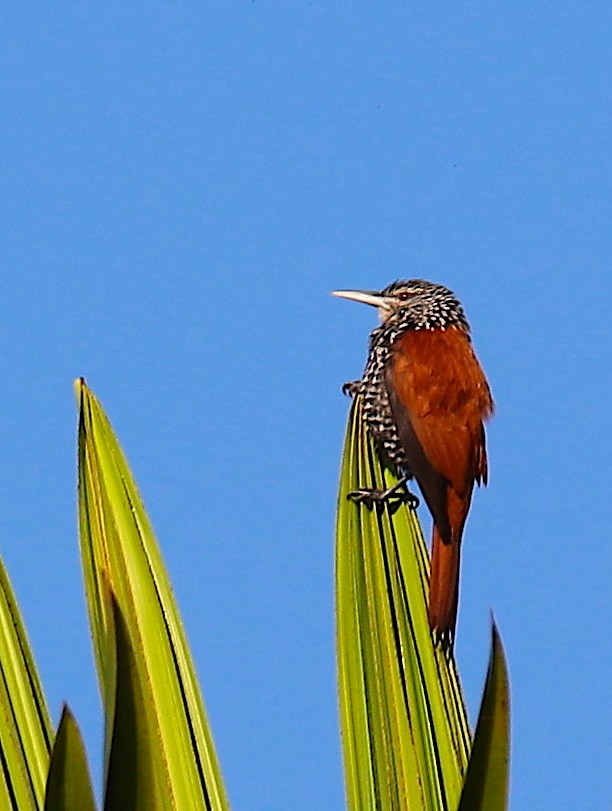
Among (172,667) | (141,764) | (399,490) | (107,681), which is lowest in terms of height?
(141,764)

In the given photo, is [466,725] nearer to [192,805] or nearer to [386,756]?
[386,756]

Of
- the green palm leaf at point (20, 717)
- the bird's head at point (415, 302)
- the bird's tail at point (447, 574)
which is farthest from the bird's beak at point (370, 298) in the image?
the green palm leaf at point (20, 717)

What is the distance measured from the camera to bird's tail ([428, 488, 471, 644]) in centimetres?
292

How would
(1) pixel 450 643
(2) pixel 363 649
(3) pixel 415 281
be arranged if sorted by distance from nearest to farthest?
(2) pixel 363 649 < (1) pixel 450 643 < (3) pixel 415 281

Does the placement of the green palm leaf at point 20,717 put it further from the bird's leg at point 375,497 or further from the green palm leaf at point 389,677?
the bird's leg at point 375,497

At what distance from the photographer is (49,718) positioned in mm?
2137

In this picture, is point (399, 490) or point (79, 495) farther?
point (399, 490)

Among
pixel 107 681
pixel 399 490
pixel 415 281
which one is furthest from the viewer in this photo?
pixel 415 281

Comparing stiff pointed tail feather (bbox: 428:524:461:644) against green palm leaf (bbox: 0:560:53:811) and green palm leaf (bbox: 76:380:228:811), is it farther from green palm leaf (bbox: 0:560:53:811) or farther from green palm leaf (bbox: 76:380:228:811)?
green palm leaf (bbox: 0:560:53:811)

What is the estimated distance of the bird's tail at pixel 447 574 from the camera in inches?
115

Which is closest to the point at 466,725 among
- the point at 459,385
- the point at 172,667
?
the point at 172,667

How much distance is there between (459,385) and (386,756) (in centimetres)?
315

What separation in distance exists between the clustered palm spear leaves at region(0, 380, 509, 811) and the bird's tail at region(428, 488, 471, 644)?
0.40 ft

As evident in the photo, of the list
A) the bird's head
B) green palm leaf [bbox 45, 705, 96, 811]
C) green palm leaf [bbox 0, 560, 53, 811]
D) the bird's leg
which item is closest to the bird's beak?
the bird's head
